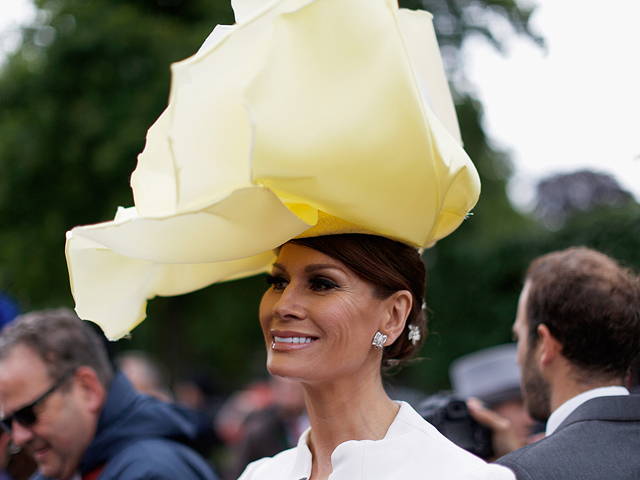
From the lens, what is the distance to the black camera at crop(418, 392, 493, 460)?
281cm

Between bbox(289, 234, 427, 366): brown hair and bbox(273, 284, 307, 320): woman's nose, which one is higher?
bbox(289, 234, 427, 366): brown hair

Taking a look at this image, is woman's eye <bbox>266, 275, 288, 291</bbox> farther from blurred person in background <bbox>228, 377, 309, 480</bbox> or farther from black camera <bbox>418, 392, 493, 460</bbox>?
blurred person in background <bbox>228, 377, 309, 480</bbox>

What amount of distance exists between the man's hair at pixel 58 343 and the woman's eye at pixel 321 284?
63.9 inches

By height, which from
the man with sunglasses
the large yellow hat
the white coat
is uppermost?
the large yellow hat

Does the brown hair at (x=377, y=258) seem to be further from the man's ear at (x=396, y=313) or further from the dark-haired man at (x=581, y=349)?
the dark-haired man at (x=581, y=349)

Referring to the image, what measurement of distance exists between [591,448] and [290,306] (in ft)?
3.59

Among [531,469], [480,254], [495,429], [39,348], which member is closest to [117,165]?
[480,254]

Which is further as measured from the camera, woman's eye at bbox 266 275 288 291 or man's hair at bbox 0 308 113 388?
man's hair at bbox 0 308 113 388

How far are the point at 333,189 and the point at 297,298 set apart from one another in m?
0.45

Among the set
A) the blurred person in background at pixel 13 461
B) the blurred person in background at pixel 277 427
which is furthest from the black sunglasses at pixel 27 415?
the blurred person in background at pixel 277 427

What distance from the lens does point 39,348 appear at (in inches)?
117

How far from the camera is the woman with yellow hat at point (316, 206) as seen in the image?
154 centimetres

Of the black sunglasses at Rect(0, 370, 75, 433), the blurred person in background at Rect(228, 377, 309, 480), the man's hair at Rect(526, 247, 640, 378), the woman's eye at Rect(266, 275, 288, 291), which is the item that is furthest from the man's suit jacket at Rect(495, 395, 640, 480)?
the blurred person in background at Rect(228, 377, 309, 480)

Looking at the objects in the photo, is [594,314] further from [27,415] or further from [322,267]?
[27,415]
